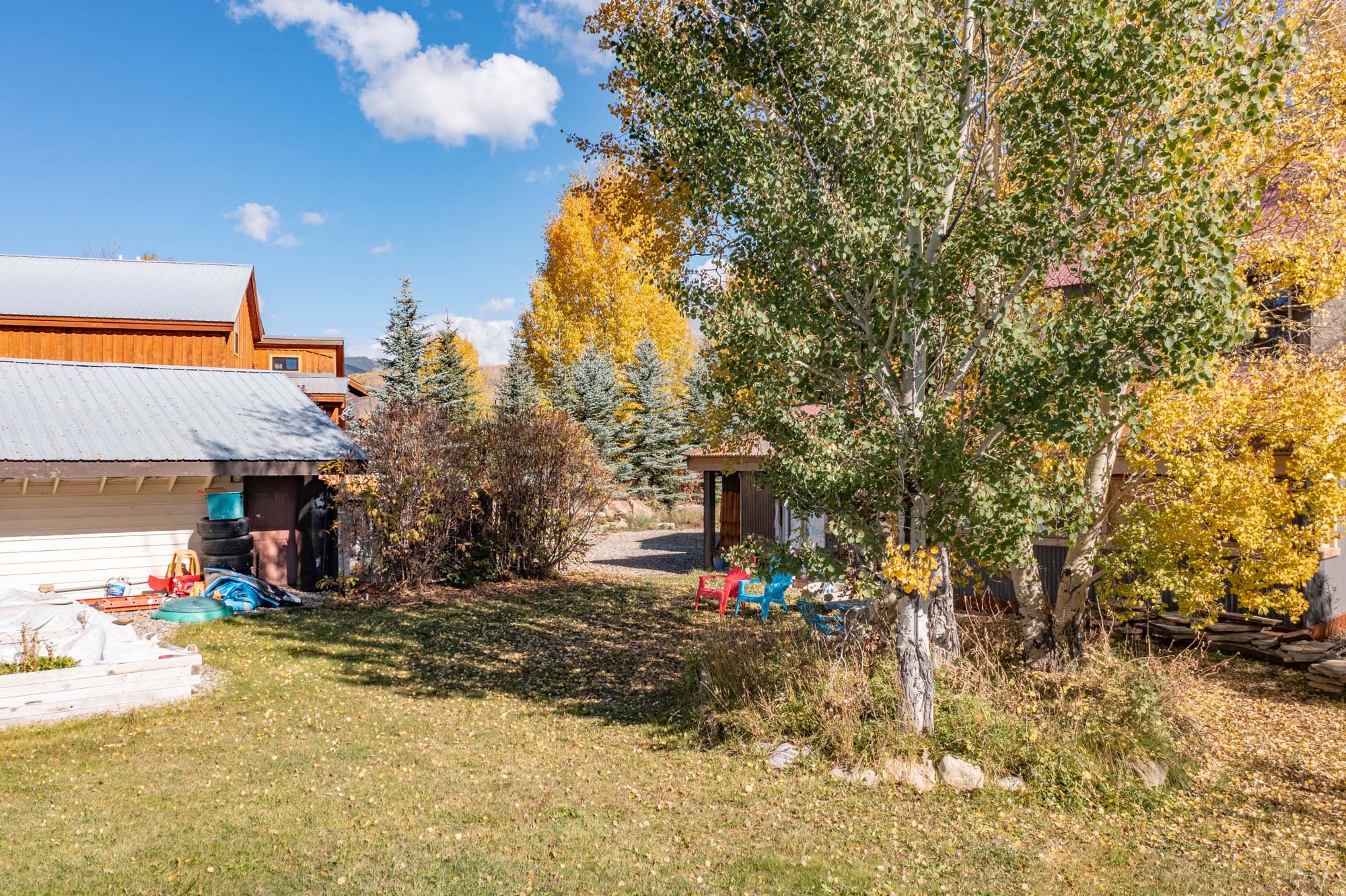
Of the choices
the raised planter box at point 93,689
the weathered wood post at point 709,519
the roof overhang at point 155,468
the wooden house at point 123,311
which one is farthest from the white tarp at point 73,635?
the wooden house at point 123,311

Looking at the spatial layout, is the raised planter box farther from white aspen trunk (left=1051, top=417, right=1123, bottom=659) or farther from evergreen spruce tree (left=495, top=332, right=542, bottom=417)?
evergreen spruce tree (left=495, top=332, right=542, bottom=417)

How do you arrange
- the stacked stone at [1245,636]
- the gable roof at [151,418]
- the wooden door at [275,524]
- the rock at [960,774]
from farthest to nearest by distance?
the wooden door at [275,524] → the gable roof at [151,418] → the stacked stone at [1245,636] → the rock at [960,774]

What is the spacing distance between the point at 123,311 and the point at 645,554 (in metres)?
14.3

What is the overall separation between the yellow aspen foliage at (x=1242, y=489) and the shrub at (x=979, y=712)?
3.28ft

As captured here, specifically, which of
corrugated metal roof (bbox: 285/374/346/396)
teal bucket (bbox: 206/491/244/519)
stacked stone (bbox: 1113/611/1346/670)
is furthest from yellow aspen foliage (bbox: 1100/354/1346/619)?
corrugated metal roof (bbox: 285/374/346/396)

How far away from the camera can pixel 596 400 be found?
2942cm

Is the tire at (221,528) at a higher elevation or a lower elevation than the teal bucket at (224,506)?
lower

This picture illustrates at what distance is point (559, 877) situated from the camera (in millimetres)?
4531

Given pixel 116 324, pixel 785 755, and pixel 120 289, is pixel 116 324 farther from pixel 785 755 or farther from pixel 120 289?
pixel 785 755

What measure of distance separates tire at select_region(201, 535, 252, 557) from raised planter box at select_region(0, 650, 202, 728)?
544cm

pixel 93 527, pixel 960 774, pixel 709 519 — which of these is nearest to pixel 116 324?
pixel 93 527

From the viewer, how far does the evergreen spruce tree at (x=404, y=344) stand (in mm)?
27203

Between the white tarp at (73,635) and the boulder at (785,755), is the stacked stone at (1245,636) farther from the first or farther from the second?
the white tarp at (73,635)

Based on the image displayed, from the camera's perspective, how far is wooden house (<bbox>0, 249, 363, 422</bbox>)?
18578mm
